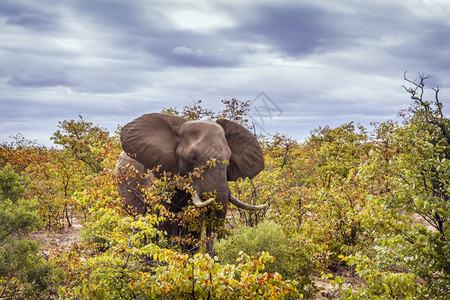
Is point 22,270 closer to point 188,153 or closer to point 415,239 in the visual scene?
point 188,153

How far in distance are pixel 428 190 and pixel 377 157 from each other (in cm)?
93

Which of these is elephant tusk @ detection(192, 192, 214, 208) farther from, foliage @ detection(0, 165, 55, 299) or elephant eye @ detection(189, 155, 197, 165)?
foliage @ detection(0, 165, 55, 299)

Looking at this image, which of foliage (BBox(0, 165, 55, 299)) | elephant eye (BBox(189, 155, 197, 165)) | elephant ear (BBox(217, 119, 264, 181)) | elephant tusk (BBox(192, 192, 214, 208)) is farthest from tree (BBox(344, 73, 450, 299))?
foliage (BBox(0, 165, 55, 299))

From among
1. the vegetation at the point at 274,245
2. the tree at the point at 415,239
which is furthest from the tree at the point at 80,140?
the tree at the point at 415,239

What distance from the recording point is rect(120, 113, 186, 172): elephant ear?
10711mm

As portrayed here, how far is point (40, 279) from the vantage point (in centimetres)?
909

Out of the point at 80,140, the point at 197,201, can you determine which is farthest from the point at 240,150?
the point at 80,140

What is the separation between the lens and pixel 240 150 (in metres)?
11.9

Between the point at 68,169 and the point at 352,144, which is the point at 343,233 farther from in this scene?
the point at 68,169

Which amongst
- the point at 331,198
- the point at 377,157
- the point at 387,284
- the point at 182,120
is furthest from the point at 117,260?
the point at 331,198

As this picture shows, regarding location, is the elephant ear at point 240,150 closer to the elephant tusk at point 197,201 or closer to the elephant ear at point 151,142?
the elephant ear at point 151,142

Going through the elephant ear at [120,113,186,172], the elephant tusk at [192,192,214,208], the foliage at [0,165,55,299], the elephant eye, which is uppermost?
the elephant ear at [120,113,186,172]

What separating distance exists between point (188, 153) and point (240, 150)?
Answer: 2138mm

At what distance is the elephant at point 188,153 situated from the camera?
389 inches
